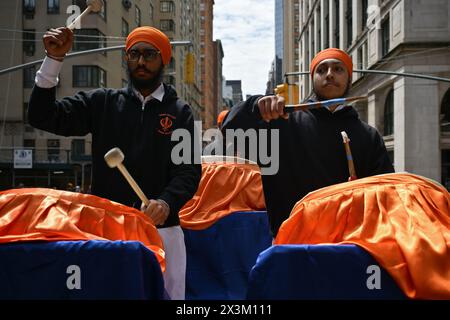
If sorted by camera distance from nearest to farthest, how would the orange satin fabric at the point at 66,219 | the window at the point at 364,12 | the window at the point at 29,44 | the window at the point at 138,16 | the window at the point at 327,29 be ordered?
the orange satin fabric at the point at 66,219
the window at the point at 364,12
the window at the point at 29,44
the window at the point at 138,16
the window at the point at 327,29

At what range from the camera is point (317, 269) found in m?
1.64

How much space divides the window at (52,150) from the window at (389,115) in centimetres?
2169

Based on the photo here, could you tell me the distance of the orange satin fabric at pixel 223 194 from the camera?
209 inches

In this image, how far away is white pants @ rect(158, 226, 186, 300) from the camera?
274cm

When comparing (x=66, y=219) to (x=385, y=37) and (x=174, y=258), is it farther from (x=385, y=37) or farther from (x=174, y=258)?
(x=385, y=37)

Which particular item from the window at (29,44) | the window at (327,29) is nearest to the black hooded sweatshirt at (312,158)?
the window at (29,44)

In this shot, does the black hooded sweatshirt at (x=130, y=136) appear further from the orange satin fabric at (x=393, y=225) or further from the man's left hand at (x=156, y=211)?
the orange satin fabric at (x=393, y=225)

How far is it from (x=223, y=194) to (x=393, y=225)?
3.84m

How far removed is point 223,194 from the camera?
18.1 feet

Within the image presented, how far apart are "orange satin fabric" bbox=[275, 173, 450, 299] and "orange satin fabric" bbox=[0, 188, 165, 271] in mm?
580

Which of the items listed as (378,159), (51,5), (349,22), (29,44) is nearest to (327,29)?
(349,22)

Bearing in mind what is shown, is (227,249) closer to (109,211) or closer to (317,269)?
(109,211)
